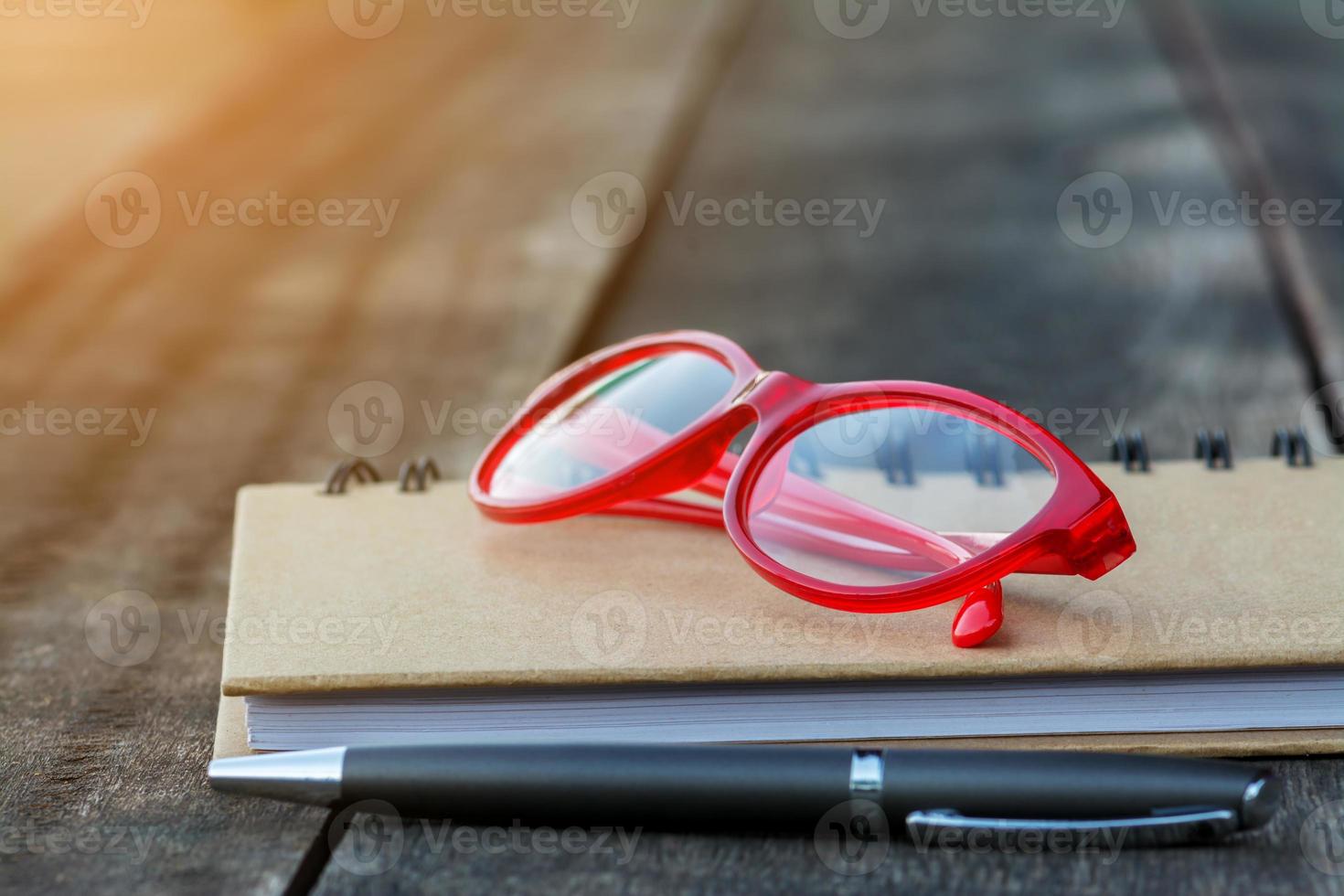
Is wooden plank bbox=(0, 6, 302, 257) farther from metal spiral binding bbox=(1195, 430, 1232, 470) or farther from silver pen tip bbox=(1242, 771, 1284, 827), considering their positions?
silver pen tip bbox=(1242, 771, 1284, 827)

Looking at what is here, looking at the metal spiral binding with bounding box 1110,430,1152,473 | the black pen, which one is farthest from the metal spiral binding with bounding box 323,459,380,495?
the metal spiral binding with bounding box 1110,430,1152,473

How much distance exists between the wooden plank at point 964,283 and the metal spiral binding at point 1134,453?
0.59ft

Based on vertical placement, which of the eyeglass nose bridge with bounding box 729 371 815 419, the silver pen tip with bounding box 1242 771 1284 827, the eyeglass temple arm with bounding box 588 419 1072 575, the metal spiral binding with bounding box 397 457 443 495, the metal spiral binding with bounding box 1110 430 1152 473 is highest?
the metal spiral binding with bounding box 1110 430 1152 473

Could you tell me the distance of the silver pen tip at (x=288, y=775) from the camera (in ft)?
1.10

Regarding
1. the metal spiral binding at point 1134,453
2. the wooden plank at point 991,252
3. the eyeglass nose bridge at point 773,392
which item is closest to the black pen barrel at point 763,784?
the eyeglass nose bridge at point 773,392

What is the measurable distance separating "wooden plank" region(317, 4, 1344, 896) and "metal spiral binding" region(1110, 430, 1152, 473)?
0.59ft

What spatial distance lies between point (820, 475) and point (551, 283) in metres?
0.58

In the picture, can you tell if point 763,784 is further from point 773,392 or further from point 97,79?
point 97,79

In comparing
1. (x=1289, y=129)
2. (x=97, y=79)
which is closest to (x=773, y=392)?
(x=1289, y=129)

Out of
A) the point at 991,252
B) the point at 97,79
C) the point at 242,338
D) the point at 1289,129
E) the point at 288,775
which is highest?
the point at 97,79

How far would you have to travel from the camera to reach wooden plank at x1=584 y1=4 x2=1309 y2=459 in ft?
2.83

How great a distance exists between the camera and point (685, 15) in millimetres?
1806

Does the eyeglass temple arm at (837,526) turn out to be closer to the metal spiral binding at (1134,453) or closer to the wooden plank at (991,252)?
the metal spiral binding at (1134,453)

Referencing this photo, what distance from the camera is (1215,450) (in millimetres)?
568
